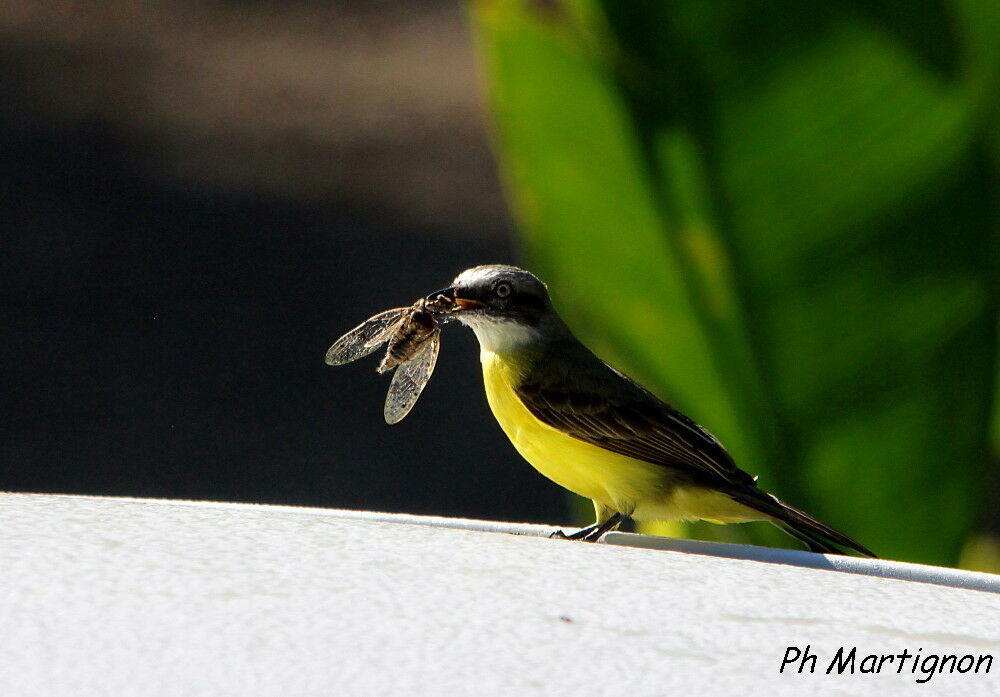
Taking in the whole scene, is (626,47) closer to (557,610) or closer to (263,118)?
(557,610)

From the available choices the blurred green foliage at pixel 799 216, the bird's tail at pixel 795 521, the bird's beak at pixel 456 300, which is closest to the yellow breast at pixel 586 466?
the bird's tail at pixel 795 521

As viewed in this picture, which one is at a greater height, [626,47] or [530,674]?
[626,47]

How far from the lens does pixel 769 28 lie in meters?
3.02

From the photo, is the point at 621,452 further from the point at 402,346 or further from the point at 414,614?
the point at 414,614

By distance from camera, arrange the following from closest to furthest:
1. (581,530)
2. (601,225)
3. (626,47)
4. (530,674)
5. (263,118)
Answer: (530,674)
(581,530)
(626,47)
(601,225)
(263,118)

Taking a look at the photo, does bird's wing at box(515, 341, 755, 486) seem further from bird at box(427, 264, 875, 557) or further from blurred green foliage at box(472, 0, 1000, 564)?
blurred green foliage at box(472, 0, 1000, 564)

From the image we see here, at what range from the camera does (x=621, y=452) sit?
2.84 m

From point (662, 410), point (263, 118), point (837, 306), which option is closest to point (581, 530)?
point (662, 410)

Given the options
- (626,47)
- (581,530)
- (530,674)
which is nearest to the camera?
(530,674)

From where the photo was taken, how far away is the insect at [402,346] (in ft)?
9.84

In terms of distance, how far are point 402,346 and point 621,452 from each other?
0.51m

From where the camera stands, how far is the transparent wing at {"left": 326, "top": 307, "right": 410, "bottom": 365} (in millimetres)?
3057

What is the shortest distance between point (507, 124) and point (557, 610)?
2.04 m

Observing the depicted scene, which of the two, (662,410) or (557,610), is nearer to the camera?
(557,610)
